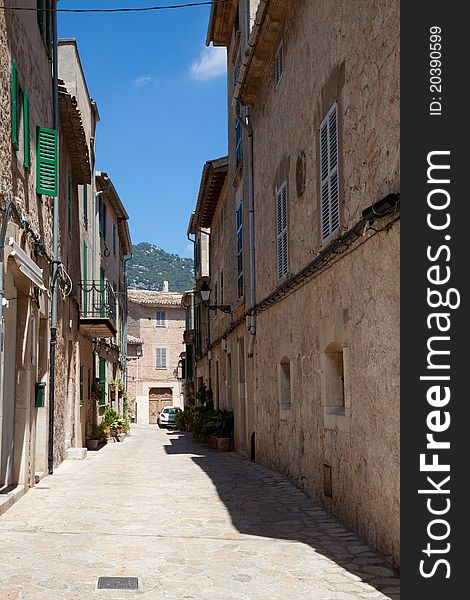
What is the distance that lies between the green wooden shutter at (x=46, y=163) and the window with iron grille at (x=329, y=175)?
15.0 feet

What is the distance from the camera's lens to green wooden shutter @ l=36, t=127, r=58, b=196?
37.3ft

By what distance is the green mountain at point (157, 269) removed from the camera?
15375 cm

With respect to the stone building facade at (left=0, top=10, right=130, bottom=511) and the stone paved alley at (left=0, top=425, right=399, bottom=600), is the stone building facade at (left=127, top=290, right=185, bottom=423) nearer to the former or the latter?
the stone building facade at (left=0, top=10, right=130, bottom=511)

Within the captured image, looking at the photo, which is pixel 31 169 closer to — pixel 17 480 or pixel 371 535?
pixel 17 480

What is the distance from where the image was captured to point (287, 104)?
1150 centimetres

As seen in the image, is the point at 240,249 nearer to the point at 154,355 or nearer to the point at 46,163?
the point at 46,163

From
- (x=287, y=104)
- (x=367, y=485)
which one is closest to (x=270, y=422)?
(x=287, y=104)

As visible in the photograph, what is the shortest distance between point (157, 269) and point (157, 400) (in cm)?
11851

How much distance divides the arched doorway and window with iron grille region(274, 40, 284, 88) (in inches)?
1667

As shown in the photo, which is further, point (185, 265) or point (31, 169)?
point (185, 265)

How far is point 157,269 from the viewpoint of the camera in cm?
17050

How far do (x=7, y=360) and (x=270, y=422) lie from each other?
4995 mm

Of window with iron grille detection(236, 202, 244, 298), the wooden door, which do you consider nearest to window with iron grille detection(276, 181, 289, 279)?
window with iron grille detection(236, 202, 244, 298)

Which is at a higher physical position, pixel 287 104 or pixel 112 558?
pixel 287 104
